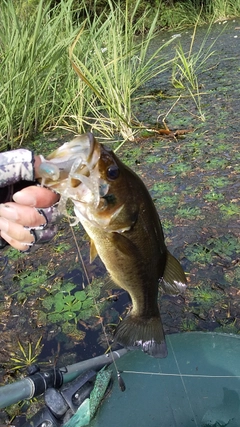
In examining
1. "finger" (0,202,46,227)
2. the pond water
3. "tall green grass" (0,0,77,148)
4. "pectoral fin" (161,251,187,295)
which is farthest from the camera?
"tall green grass" (0,0,77,148)

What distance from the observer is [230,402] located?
6.15 feet

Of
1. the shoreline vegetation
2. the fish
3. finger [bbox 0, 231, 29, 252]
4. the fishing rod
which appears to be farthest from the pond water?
finger [bbox 0, 231, 29, 252]

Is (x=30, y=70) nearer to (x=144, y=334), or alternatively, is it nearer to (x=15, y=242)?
(x=15, y=242)

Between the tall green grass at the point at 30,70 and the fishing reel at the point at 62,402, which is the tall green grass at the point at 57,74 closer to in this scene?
the tall green grass at the point at 30,70

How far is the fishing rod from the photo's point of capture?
1.64 meters

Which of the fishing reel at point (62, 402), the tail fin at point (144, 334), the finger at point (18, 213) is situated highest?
the finger at point (18, 213)

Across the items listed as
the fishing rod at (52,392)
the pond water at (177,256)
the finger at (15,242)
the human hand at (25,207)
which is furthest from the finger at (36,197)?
the pond water at (177,256)

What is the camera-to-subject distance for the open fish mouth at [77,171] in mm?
1212

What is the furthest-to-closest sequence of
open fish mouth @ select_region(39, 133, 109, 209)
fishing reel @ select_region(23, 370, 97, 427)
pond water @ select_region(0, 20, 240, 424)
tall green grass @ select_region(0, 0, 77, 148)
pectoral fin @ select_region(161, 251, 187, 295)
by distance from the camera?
tall green grass @ select_region(0, 0, 77, 148) < pond water @ select_region(0, 20, 240, 424) < fishing reel @ select_region(23, 370, 97, 427) < pectoral fin @ select_region(161, 251, 187, 295) < open fish mouth @ select_region(39, 133, 109, 209)

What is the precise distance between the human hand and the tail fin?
51cm

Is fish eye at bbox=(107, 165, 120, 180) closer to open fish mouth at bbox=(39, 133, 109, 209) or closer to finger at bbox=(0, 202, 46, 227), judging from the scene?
open fish mouth at bbox=(39, 133, 109, 209)

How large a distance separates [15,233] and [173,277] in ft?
1.96

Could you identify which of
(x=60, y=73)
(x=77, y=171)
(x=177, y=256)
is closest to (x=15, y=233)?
(x=77, y=171)

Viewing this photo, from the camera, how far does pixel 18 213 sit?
1340mm
